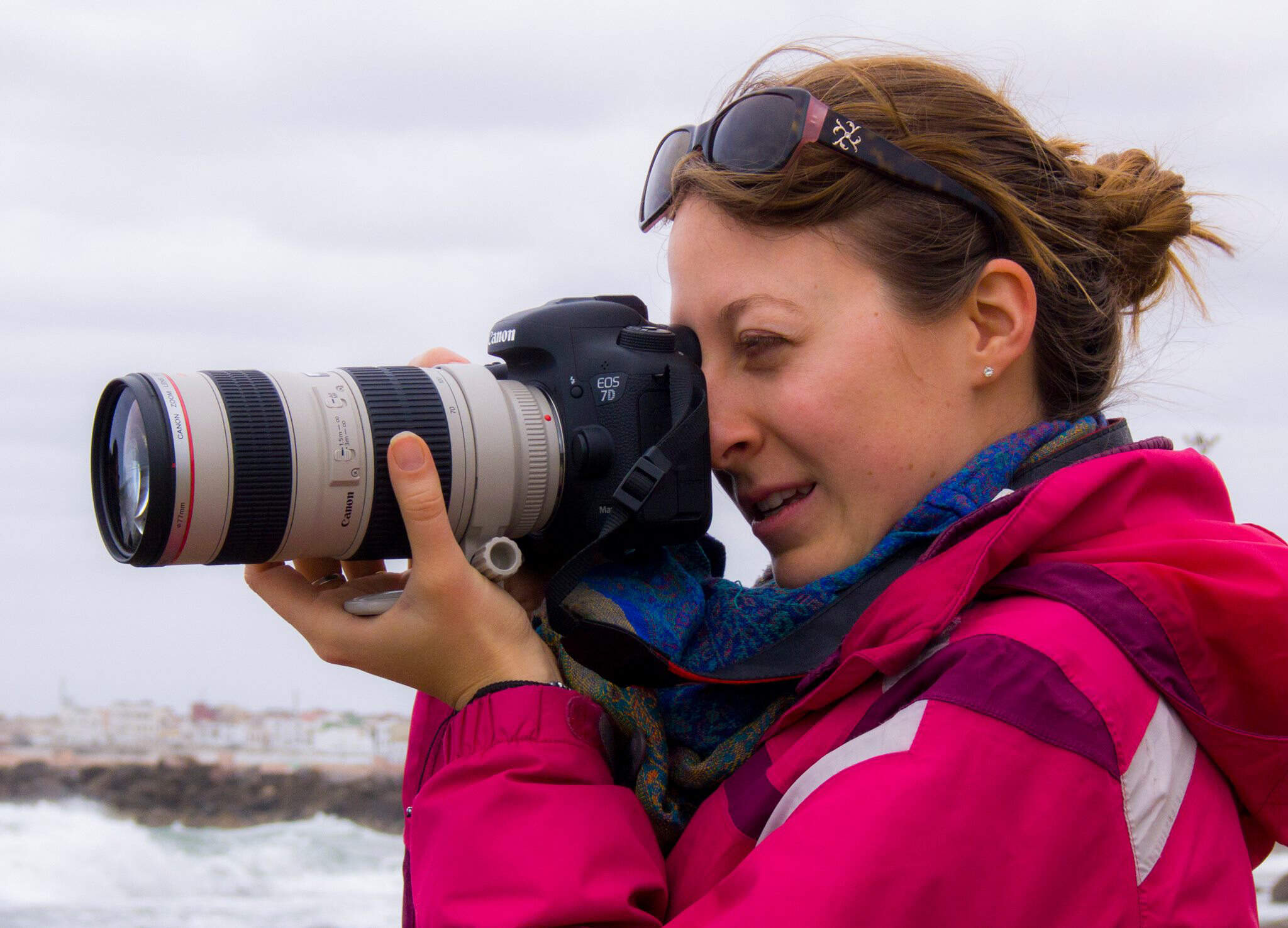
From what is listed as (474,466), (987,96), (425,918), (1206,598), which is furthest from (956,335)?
(425,918)

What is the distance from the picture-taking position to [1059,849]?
86cm

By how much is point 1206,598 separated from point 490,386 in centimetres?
77

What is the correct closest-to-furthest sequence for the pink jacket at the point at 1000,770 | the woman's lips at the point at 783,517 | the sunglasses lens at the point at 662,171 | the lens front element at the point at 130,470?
the pink jacket at the point at 1000,770
the lens front element at the point at 130,470
the woman's lips at the point at 783,517
the sunglasses lens at the point at 662,171

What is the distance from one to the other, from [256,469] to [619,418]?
39 cm

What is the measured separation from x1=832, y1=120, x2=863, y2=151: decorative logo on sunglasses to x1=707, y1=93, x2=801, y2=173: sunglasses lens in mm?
40

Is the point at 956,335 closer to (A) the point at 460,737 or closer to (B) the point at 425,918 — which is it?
(A) the point at 460,737

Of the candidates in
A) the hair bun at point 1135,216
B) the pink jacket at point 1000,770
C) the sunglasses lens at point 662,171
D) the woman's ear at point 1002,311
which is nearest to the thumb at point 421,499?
the pink jacket at point 1000,770

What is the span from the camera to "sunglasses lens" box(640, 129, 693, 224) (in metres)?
1.48

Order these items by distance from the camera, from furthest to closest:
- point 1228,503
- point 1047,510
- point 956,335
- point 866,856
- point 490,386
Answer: point 490,386
point 956,335
point 1228,503
point 1047,510
point 866,856

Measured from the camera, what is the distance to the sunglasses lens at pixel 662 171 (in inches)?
58.3

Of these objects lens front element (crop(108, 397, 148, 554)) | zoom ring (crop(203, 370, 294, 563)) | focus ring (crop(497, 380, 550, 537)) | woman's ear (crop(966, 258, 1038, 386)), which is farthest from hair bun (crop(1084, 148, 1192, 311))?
lens front element (crop(108, 397, 148, 554))

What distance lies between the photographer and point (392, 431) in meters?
1.30

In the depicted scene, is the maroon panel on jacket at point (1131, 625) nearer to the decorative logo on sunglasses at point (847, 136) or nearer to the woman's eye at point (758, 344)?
the woman's eye at point (758, 344)

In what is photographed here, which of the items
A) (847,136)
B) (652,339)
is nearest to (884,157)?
(847,136)
